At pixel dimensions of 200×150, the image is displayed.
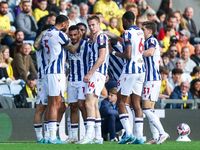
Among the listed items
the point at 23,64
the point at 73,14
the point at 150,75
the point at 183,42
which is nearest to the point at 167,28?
the point at 183,42

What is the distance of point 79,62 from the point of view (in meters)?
8.00

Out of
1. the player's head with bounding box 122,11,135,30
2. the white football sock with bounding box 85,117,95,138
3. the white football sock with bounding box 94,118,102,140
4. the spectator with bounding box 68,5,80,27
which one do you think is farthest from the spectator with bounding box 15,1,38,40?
the white football sock with bounding box 85,117,95,138

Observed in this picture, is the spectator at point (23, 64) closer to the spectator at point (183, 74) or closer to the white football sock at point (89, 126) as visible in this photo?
the white football sock at point (89, 126)

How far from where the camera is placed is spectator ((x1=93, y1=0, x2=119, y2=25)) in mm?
15047

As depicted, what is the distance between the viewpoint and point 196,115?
35.8ft

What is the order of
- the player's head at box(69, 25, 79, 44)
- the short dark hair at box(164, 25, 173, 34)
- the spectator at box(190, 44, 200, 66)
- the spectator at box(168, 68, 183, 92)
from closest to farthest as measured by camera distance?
1. the player's head at box(69, 25, 79, 44)
2. the spectator at box(168, 68, 183, 92)
3. the spectator at box(190, 44, 200, 66)
4. the short dark hair at box(164, 25, 173, 34)

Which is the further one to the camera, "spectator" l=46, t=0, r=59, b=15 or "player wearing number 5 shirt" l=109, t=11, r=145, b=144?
"spectator" l=46, t=0, r=59, b=15

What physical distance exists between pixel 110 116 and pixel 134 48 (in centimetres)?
269

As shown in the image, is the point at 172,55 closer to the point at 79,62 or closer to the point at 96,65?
the point at 79,62

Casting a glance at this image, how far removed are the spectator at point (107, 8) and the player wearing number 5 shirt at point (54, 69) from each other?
7270 mm

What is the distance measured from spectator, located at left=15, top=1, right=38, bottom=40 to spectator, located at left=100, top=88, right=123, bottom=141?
425 cm

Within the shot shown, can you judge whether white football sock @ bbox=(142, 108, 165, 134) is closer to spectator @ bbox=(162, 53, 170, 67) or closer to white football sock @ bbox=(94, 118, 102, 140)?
white football sock @ bbox=(94, 118, 102, 140)

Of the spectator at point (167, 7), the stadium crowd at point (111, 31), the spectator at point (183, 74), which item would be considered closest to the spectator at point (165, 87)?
the stadium crowd at point (111, 31)

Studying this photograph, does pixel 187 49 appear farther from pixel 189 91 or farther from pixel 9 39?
pixel 9 39
